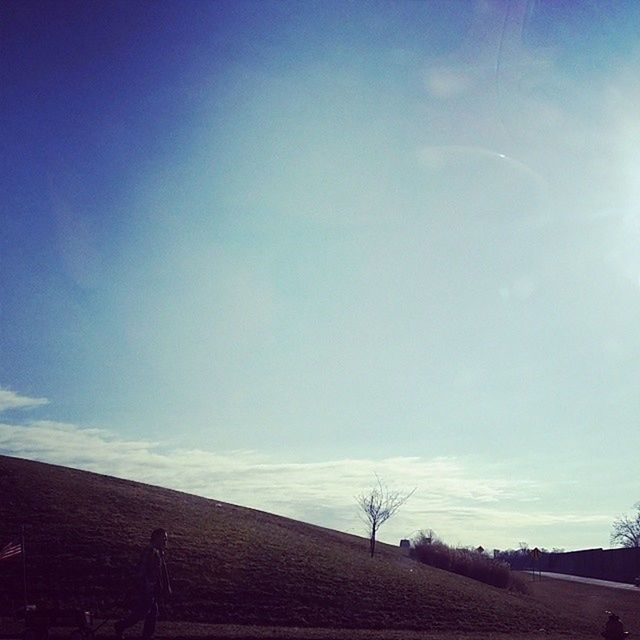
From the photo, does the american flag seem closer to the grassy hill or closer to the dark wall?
the grassy hill

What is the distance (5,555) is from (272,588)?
32.7ft

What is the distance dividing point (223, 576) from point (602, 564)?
271 ft

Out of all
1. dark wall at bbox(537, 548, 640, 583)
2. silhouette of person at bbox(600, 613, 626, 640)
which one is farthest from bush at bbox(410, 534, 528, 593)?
dark wall at bbox(537, 548, 640, 583)

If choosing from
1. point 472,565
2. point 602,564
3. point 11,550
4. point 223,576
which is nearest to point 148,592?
point 11,550

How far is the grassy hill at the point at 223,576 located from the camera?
1995cm

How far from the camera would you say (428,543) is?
2030 inches

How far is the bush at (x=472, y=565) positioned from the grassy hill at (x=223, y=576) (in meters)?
10.7

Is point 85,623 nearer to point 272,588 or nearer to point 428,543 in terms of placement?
point 272,588

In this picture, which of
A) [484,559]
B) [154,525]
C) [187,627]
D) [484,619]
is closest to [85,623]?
[187,627]

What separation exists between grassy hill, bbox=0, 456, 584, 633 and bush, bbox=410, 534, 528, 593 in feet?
35.2

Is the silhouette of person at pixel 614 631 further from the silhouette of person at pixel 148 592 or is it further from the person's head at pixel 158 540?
the person's head at pixel 158 540

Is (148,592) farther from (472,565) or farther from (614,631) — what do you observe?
(472,565)

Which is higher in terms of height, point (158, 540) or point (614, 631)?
point (158, 540)

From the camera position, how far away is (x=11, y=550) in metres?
14.8
